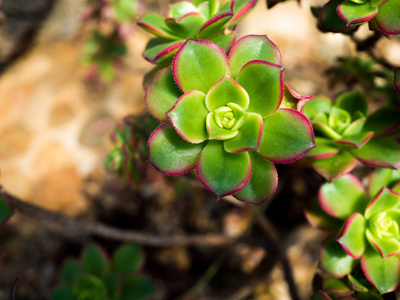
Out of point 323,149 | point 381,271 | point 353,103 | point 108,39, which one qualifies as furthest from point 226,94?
point 108,39

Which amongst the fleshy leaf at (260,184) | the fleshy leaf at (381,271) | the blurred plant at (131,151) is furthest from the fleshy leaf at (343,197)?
the blurred plant at (131,151)

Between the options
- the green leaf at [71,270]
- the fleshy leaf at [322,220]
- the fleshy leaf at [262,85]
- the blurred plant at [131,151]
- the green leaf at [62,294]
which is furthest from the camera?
the green leaf at [71,270]

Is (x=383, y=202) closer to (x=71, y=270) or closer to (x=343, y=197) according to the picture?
(x=343, y=197)

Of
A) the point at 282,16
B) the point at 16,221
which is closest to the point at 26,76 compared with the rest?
the point at 16,221

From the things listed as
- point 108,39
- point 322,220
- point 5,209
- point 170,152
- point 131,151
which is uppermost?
point 170,152

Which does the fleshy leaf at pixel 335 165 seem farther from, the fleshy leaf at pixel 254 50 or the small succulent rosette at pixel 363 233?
the fleshy leaf at pixel 254 50

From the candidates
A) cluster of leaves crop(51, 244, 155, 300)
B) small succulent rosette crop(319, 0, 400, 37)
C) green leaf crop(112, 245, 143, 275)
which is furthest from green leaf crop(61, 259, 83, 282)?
small succulent rosette crop(319, 0, 400, 37)

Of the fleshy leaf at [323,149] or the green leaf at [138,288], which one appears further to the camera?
the green leaf at [138,288]

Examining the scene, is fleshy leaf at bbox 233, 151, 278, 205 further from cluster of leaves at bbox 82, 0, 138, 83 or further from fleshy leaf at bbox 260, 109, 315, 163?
cluster of leaves at bbox 82, 0, 138, 83
